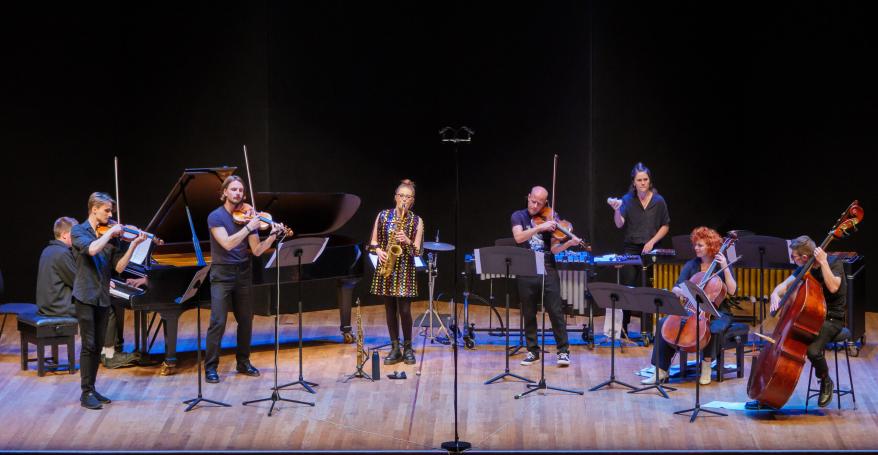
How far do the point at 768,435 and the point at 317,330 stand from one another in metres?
4.93

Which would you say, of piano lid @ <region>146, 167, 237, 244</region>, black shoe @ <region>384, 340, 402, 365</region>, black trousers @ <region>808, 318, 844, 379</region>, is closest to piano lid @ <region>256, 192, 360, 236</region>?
piano lid @ <region>146, 167, 237, 244</region>

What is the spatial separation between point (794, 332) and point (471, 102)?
546cm

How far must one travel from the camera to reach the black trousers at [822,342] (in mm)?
6840

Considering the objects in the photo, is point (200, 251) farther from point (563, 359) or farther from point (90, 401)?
point (563, 359)

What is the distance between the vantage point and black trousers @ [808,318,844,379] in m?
6.84

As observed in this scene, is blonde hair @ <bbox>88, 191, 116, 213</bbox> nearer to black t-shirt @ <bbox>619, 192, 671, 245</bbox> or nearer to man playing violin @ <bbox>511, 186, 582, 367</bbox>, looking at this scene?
man playing violin @ <bbox>511, 186, 582, 367</bbox>

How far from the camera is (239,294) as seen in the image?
7836mm

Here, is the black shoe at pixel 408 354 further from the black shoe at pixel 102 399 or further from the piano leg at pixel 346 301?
the black shoe at pixel 102 399

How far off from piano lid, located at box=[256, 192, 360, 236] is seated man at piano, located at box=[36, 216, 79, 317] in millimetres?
1633

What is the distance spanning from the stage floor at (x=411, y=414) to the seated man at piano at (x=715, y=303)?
193 millimetres

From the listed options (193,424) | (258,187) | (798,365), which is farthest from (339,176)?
(798,365)

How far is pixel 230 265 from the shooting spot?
7.68 metres

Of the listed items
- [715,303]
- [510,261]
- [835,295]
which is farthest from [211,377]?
[835,295]

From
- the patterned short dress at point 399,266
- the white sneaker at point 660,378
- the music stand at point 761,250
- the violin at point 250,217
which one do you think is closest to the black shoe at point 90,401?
the violin at point 250,217
